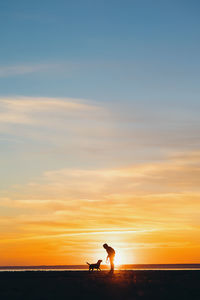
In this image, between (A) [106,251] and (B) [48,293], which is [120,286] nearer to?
(B) [48,293]

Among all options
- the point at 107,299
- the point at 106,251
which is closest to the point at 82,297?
the point at 107,299

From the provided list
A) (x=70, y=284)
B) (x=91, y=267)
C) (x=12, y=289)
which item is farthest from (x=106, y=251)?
(x=12, y=289)

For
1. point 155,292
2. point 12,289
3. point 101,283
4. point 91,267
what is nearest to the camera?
point 155,292

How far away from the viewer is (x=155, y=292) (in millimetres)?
25609

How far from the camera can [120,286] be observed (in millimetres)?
28250

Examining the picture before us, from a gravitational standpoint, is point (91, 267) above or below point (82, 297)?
above

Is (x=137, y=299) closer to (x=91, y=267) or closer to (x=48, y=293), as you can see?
(x=48, y=293)

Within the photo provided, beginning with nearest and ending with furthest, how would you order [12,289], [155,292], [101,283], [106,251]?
1. [155,292]
2. [12,289]
3. [101,283]
4. [106,251]

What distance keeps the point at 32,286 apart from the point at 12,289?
2028mm

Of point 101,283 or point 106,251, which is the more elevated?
point 106,251

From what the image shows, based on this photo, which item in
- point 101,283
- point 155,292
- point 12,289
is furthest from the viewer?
point 101,283

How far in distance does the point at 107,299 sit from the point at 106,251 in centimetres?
1620

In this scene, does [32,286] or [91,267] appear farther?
[91,267]

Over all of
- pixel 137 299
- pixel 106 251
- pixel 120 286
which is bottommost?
pixel 137 299
